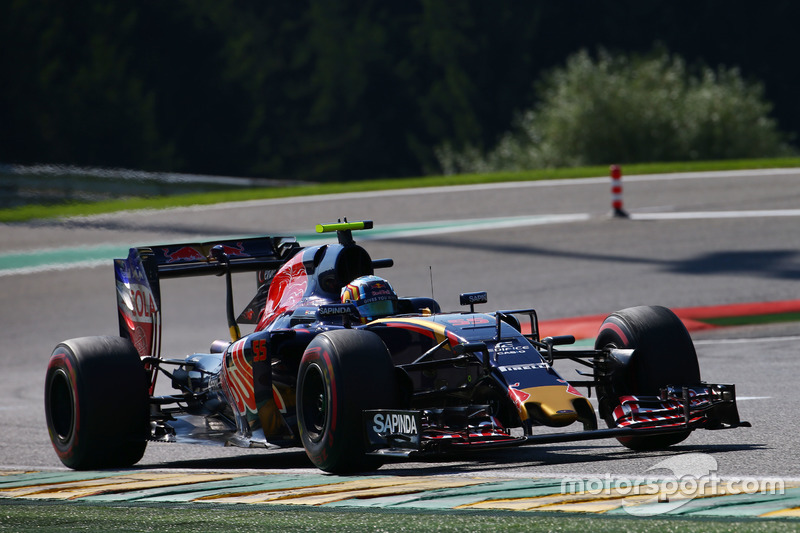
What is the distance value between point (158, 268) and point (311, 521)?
420cm

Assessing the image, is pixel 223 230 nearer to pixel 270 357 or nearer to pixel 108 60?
pixel 270 357

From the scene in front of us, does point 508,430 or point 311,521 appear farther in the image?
point 508,430

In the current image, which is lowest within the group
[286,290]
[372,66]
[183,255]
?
[286,290]

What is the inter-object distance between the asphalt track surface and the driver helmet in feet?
3.41

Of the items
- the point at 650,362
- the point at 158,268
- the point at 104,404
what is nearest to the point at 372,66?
the point at 158,268

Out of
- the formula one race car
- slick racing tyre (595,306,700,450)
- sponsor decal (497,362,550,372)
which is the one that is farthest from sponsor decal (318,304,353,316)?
slick racing tyre (595,306,700,450)

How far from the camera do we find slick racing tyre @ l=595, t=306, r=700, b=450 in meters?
7.21

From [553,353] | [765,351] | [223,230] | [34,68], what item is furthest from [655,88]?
[553,353]

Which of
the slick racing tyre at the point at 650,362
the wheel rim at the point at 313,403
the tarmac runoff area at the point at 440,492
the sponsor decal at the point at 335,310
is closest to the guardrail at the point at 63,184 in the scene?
the sponsor decal at the point at 335,310

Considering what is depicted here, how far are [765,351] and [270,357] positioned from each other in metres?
5.57

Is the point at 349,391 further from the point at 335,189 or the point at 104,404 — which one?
the point at 335,189

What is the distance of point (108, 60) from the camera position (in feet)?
150

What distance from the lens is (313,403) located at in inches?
277

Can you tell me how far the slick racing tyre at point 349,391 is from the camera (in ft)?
21.4
